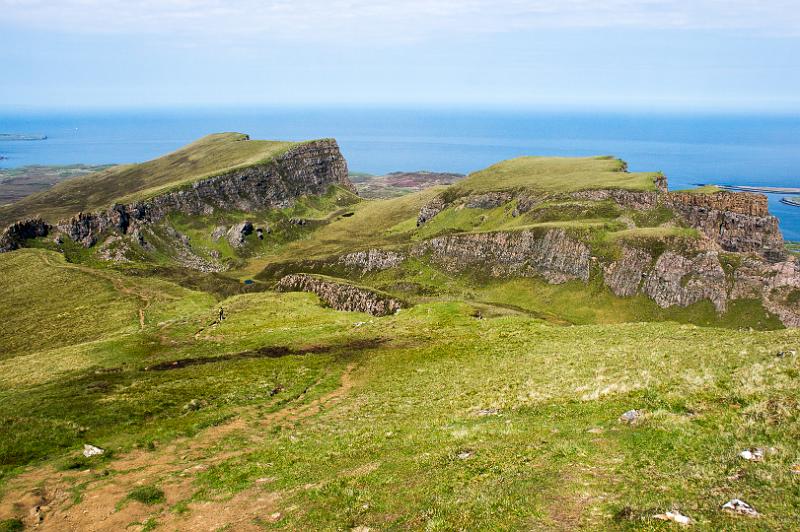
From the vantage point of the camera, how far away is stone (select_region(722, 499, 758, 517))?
45.6 feet

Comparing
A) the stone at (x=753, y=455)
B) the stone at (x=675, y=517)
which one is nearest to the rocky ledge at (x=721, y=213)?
the stone at (x=753, y=455)

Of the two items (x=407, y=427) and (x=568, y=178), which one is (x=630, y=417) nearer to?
(x=407, y=427)

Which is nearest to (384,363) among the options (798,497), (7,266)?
(798,497)

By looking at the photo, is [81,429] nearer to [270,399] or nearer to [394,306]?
[270,399]

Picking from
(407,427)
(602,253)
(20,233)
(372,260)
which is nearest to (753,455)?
(407,427)

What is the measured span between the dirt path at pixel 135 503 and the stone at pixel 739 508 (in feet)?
50.8

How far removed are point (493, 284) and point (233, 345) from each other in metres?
84.0

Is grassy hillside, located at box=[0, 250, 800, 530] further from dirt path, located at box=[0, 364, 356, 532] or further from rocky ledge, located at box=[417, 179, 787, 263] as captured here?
rocky ledge, located at box=[417, 179, 787, 263]

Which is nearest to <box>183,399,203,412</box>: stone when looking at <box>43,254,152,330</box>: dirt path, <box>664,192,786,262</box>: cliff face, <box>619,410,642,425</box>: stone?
<box>619,410,642,425</box>: stone

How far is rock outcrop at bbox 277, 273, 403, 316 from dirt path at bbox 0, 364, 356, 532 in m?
57.7

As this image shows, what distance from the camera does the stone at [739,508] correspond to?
13.9 m

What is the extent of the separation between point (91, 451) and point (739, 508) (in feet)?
103

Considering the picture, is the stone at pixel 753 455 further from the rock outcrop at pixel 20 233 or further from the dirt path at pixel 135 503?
the rock outcrop at pixel 20 233

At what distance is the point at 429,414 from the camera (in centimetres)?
3042
